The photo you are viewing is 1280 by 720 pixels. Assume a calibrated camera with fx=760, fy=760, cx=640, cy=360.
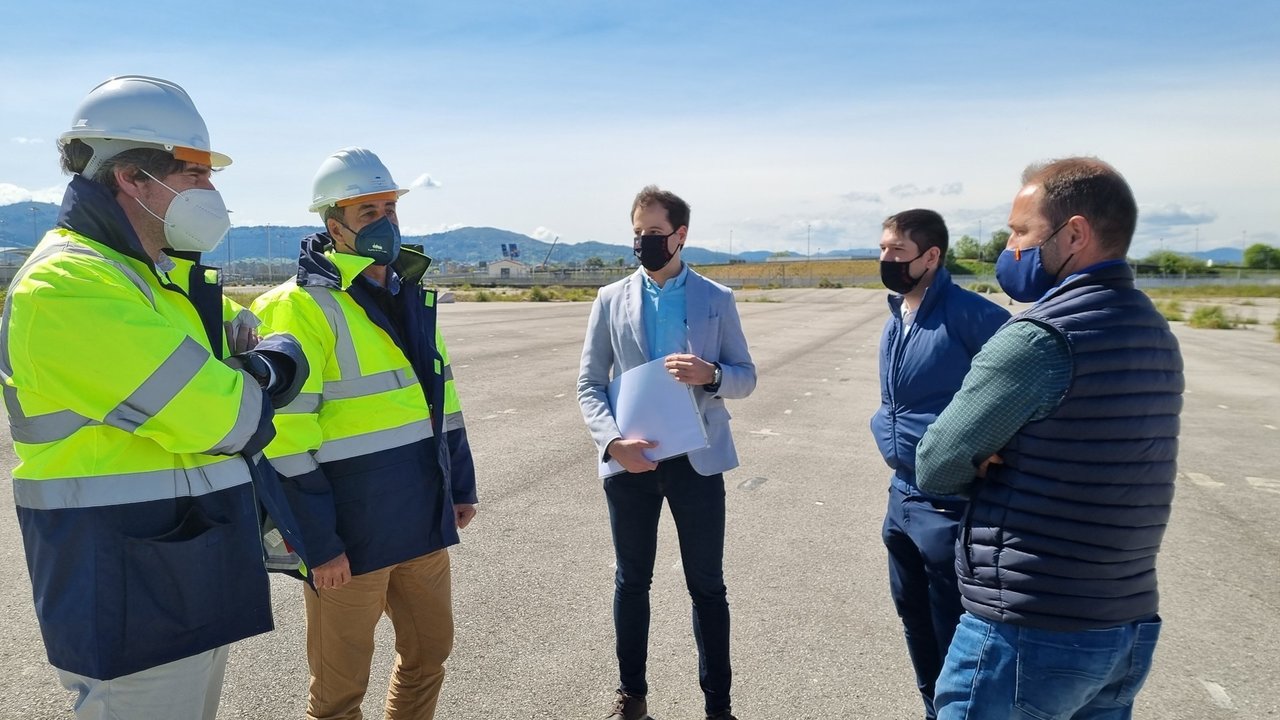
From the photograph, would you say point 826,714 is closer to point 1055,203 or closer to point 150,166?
point 1055,203

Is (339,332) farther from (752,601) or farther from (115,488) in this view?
(752,601)

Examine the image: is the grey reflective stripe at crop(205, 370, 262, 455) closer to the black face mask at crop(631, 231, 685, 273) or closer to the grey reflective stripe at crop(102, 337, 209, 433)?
the grey reflective stripe at crop(102, 337, 209, 433)

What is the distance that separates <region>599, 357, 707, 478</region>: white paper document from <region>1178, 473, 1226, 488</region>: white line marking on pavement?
641 cm

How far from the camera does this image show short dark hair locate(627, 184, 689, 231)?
3.34m

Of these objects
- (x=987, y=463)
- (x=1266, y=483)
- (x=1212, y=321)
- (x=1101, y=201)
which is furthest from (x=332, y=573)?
(x=1212, y=321)

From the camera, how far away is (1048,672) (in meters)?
1.87

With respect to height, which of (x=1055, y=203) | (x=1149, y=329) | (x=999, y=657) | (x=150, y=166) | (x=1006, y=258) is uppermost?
(x=150, y=166)

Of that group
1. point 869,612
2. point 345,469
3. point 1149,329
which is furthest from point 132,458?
point 869,612

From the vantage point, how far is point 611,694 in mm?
3354

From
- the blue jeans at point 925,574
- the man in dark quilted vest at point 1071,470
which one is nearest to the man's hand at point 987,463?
the man in dark quilted vest at point 1071,470

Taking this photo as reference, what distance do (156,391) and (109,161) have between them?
26.9 inches

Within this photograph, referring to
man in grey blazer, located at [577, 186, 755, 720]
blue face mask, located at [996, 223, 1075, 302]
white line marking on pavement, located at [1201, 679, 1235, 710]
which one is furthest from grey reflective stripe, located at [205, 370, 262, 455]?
white line marking on pavement, located at [1201, 679, 1235, 710]

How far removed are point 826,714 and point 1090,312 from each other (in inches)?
85.1

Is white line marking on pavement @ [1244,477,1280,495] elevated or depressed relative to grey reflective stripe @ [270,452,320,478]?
depressed
